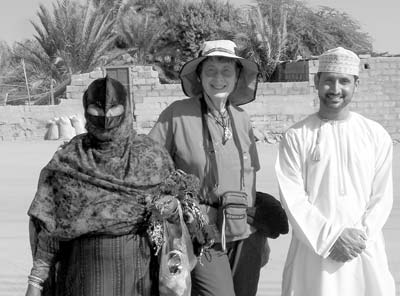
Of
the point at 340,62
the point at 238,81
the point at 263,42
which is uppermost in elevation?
the point at 263,42

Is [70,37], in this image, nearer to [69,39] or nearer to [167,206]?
[69,39]

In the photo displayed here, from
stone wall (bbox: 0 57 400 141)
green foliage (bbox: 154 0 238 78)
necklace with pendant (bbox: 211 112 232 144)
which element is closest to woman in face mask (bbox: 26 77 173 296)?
necklace with pendant (bbox: 211 112 232 144)

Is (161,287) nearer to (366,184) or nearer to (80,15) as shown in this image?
(366,184)

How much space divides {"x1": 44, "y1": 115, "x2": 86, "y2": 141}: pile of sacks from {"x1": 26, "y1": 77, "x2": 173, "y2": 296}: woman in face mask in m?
12.4

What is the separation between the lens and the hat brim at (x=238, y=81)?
3.37 m

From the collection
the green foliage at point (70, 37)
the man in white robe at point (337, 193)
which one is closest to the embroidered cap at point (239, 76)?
the man in white robe at point (337, 193)

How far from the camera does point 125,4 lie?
30.4m

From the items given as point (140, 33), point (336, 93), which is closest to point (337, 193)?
point (336, 93)

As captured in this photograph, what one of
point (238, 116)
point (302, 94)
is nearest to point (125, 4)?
point (302, 94)

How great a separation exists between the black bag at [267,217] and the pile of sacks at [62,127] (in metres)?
12.0

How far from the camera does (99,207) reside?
101 inches

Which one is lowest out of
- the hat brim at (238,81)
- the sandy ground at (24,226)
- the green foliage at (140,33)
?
the sandy ground at (24,226)

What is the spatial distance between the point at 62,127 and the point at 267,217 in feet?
43.2

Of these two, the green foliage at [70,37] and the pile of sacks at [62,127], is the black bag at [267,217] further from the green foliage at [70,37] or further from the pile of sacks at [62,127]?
the green foliage at [70,37]
